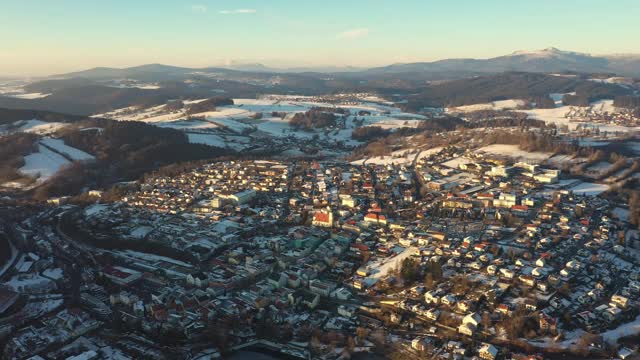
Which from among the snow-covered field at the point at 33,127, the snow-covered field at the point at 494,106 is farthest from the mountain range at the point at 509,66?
the snow-covered field at the point at 33,127

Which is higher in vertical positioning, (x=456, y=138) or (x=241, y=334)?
(x=456, y=138)

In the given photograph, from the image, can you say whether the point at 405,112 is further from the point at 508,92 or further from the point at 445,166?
the point at 445,166

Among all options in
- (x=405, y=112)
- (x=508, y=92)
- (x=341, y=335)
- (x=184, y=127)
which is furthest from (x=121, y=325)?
(x=508, y=92)

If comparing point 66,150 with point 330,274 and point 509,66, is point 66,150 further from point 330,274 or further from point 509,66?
point 509,66

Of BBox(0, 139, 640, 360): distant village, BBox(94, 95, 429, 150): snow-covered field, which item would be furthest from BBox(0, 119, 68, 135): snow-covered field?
BBox(0, 139, 640, 360): distant village

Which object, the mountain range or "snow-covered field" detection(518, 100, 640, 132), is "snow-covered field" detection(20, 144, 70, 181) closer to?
"snow-covered field" detection(518, 100, 640, 132)

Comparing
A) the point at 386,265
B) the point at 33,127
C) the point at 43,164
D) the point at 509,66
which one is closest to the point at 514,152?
the point at 386,265
